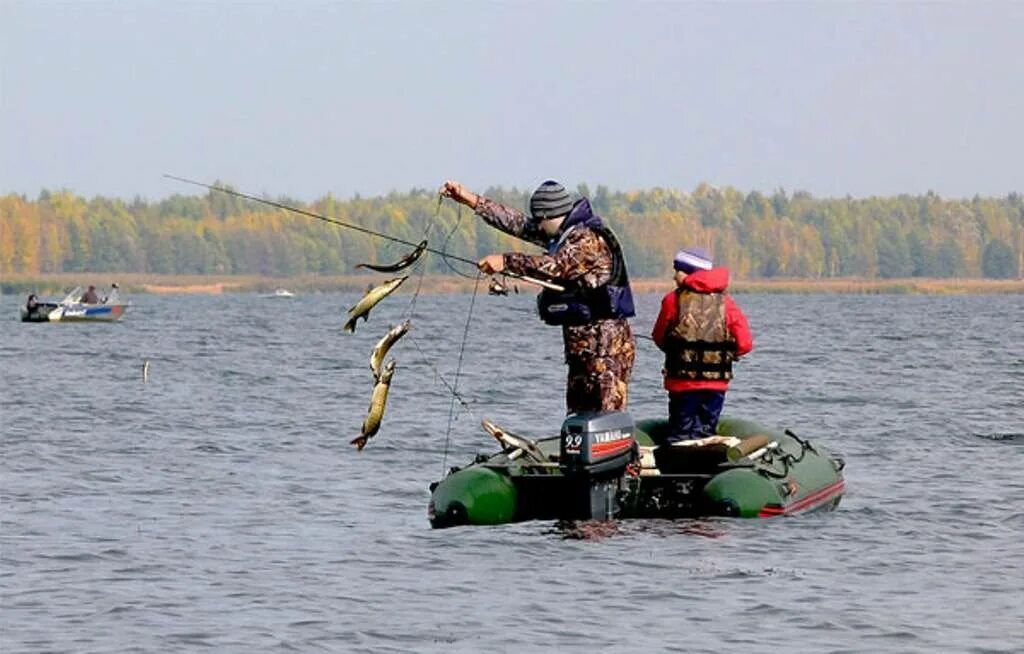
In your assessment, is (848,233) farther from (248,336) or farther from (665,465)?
(665,465)

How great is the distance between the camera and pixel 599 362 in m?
14.8

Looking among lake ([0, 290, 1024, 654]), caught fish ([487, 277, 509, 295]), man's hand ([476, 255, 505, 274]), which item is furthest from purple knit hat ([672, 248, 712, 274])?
lake ([0, 290, 1024, 654])

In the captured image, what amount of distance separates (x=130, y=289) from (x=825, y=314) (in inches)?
3492

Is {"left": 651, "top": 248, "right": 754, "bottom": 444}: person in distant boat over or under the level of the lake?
over

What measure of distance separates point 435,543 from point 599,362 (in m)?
1.72

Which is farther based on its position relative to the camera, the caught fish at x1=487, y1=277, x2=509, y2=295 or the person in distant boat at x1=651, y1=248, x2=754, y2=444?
the person in distant boat at x1=651, y1=248, x2=754, y2=444

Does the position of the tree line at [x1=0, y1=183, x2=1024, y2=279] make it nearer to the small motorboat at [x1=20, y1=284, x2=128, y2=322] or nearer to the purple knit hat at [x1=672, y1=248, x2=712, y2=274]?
the small motorboat at [x1=20, y1=284, x2=128, y2=322]

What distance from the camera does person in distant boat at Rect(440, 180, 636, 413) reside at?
14633mm

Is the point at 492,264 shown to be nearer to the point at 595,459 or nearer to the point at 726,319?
the point at 595,459

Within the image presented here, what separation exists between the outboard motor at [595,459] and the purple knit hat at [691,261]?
4.12 ft

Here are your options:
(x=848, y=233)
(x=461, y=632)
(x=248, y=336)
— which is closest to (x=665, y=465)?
(x=461, y=632)

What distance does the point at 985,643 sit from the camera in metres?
11.2

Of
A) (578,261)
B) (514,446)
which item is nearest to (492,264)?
(578,261)

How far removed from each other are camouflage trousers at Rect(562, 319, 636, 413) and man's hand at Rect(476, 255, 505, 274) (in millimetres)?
1068
